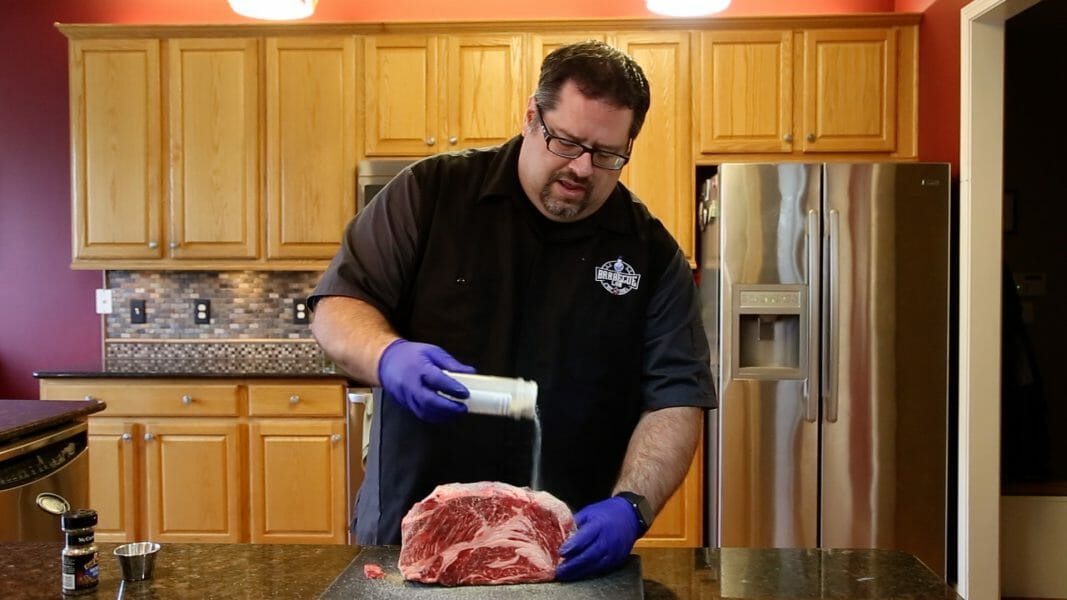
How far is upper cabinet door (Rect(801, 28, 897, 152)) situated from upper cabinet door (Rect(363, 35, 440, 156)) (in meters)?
1.67

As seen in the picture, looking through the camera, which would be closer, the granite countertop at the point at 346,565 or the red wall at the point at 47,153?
the granite countertop at the point at 346,565

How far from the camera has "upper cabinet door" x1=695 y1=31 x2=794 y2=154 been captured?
12.6ft

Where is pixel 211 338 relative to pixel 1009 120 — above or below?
below

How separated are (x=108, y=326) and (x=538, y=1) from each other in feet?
8.76

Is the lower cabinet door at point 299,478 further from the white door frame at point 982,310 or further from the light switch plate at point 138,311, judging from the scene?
the white door frame at point 982,310

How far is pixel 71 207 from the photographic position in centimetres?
420

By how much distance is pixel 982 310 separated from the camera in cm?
326

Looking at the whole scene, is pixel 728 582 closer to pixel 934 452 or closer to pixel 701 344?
pixel 701 344

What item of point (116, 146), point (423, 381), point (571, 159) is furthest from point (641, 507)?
point (116, 146)

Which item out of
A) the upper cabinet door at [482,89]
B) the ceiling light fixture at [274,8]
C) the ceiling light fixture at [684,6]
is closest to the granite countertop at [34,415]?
the ceiling light fixture at [274,8]

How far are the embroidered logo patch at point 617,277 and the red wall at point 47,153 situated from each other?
2838mm

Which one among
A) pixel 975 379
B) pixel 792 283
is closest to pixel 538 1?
pixel 792 283

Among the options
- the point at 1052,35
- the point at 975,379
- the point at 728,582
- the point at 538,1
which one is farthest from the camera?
the point at 538,1

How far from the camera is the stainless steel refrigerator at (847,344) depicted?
3.30 meters
